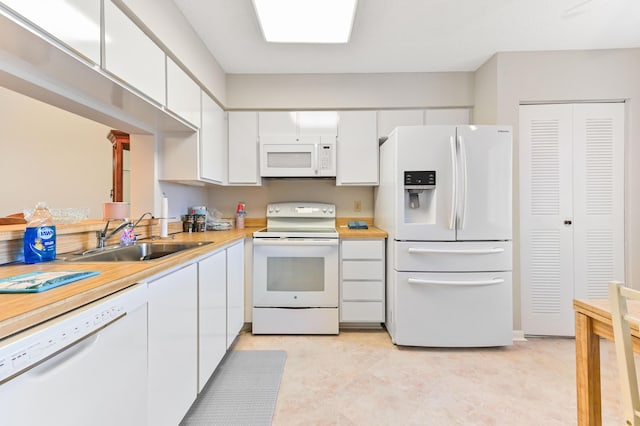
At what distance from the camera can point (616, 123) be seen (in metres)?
2.37

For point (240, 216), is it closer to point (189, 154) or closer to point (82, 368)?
point (189, 154)

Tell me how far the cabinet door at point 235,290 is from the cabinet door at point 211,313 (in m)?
0.09

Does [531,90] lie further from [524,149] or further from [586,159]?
[586,159]

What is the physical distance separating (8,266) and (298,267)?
171cm

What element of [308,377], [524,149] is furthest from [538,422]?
[524,149]

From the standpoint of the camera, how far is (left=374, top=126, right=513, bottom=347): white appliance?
2.16 meters

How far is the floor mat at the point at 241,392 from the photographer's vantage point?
152 centimetres

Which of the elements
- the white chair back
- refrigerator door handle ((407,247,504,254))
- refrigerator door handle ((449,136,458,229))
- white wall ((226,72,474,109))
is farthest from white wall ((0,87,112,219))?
the white chair back

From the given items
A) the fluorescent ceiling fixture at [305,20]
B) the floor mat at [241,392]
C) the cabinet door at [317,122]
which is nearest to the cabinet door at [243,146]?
the cabinet door at [317,122]

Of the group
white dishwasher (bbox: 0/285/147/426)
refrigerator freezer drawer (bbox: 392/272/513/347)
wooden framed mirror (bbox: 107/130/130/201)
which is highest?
wooden framed mirror (bbox: 107/130/130/201)

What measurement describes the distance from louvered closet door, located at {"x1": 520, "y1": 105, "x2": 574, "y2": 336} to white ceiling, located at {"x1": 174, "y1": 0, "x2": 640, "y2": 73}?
556 millimetres

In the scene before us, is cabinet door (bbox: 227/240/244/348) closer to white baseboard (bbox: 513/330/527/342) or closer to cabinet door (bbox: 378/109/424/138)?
cabinet door (bbox: 378/109/424/138)

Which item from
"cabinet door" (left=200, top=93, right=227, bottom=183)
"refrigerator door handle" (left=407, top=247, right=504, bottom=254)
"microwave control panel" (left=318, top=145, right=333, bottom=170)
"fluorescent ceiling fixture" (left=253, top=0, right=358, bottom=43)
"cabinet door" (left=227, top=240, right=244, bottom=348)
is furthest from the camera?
"microwave control panel" (left=318, top=145, right=333, bottom=170)

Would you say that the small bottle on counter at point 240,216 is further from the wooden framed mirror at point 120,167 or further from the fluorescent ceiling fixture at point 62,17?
the fluorescent ceiling fixture at point 62,17
